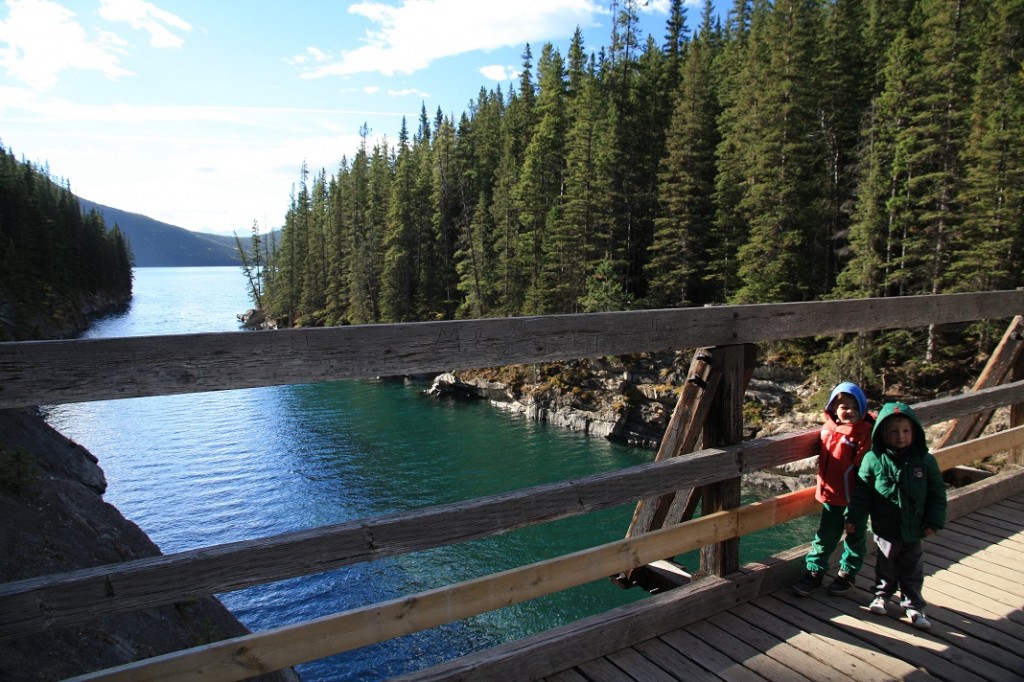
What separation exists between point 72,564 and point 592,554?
7208 mm

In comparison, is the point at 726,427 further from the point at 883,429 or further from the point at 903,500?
the point at 903,500

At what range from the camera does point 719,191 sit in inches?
1487

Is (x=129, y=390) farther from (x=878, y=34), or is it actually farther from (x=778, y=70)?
(x=878, y=34)

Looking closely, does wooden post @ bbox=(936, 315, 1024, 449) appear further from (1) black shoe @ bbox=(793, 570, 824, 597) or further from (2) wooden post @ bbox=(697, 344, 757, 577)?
(2) wooden post @ bbox=(697, 344, 757, 577)

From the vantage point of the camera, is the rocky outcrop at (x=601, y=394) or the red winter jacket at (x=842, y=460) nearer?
the red winter jacket at (x=842, y=460)

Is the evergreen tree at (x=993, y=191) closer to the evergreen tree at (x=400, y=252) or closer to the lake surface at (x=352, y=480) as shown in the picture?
the lake surface at (x=352, y=480)

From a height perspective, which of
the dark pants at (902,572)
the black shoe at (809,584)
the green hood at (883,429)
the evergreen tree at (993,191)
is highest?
the evergreen tree at (993,191)

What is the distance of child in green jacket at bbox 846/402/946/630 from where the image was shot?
11.3 feet

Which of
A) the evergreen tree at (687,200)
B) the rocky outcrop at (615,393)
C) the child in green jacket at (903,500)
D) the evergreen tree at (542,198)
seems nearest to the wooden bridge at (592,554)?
the child in green jacket at (903,500)

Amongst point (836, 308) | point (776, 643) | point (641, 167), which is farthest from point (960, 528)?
point (641, 167)

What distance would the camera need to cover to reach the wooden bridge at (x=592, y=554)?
197 centimetres

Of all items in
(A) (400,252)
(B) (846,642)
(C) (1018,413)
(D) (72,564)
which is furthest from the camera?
(A) (400,252)

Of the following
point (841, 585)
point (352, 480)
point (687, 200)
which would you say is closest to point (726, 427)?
point (841, 585)

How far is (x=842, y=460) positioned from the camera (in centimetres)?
373
